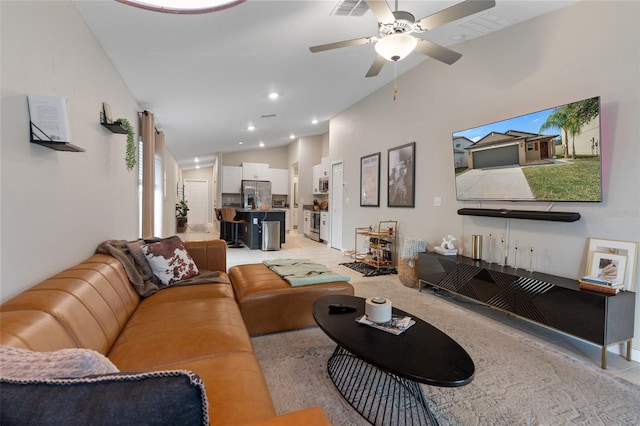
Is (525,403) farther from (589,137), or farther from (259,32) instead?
(259,32)

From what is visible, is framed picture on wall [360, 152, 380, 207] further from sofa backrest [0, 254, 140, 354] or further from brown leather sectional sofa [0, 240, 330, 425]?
sofa backrest [0, 254, 140, 354]

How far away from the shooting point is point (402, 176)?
489 cm

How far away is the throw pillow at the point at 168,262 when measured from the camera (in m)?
2.56

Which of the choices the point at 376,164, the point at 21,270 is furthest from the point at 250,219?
the point at 21,270

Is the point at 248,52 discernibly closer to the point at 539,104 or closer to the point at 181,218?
the point at 539,104

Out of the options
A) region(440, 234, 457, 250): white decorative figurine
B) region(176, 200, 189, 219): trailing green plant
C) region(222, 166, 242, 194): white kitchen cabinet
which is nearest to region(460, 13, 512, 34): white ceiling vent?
region(440, 234, 457, 250): white decorative figurine

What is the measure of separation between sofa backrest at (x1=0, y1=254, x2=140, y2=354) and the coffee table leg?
4.37 feet

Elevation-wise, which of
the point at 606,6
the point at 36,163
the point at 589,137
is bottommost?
the point at 36,163

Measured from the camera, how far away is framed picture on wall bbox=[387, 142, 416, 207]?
4.68 metres

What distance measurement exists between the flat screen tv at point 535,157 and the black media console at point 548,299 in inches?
30.3

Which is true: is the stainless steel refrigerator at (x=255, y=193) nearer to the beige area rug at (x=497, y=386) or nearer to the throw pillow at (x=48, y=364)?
the beige area rug at (x=497, y=386)

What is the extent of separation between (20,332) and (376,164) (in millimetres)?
5171

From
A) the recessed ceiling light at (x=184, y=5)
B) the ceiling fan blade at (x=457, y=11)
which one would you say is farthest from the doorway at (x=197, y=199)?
the ceiling fan blade at (x=457, y=11)

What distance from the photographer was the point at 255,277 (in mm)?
2908
